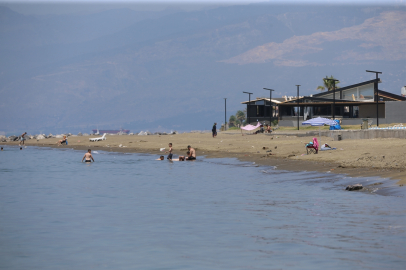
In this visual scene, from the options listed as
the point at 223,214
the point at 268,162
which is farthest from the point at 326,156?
the point at 223,214

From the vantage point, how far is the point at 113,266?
36.5 ft

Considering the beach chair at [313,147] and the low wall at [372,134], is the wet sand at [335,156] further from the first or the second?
the low wall at [372,134]

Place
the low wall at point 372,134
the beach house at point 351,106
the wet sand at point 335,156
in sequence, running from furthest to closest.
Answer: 1. the beach house at point 351,106
2. the low wall at point 372,134
3. the wet sand at point 335,156

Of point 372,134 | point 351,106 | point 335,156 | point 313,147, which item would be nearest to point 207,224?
point 335,156

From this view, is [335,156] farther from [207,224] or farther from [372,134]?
[207,224]

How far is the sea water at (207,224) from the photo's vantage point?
11.5m

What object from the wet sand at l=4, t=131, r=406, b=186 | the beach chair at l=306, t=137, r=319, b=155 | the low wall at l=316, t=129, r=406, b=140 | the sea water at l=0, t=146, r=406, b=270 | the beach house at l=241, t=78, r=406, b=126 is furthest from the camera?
the beach house at l=241, t=78, r=406, b=126

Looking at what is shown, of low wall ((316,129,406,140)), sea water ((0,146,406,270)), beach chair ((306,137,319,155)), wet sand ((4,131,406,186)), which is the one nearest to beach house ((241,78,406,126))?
low wall ((316,129,406,140))

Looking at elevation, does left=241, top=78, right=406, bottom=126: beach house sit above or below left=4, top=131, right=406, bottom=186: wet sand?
above

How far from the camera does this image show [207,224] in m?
15.3

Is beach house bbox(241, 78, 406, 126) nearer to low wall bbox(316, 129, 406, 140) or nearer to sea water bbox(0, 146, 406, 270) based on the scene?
low wall bbox(316, 129, 406, 140)

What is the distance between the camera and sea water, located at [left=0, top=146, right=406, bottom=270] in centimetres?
1148

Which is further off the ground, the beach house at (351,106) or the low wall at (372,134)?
the beach house at (351,106)

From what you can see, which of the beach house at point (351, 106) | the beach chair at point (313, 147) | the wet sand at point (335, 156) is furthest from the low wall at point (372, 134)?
the beach house at point (351, 106)
